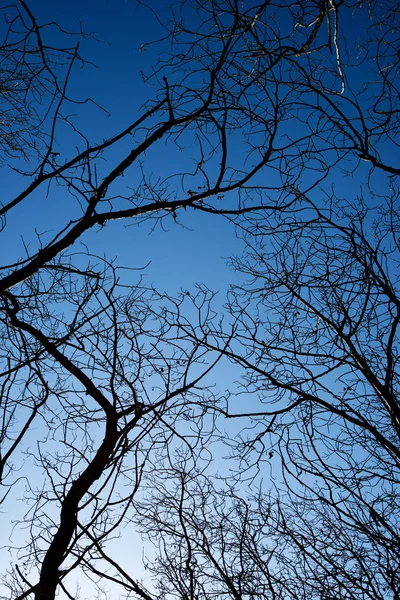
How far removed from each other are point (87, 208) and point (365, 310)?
1.55 m

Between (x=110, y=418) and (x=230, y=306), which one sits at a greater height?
(x=230, y=306)

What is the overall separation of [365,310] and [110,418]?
1.49m

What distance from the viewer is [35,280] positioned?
9.66ft

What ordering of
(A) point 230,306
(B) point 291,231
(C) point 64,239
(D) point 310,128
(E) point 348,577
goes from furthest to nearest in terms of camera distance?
(A) point 230,306
(B) point 291,231
(D) point 310,128
(C) point 64,239
(E) point 348,577

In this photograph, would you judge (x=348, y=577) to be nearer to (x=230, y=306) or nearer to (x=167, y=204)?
(x=230, y=306)

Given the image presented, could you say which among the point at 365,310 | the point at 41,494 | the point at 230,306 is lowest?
the point at 41,494

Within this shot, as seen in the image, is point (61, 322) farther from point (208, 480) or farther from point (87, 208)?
point (208, 480)

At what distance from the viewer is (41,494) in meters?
2.44

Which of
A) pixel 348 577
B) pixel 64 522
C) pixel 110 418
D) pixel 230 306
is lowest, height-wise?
pixel 348 577

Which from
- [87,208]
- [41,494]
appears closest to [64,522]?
[41,494]

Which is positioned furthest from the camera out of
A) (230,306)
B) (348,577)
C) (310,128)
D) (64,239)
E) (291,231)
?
(230,306)

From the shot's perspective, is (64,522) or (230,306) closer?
(64,522)

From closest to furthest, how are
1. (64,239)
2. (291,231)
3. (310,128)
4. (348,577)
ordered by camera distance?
(348,577) < (64,239) < (310,128) < (291,231)

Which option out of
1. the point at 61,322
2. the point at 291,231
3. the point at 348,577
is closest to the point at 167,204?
the point at 291,231
